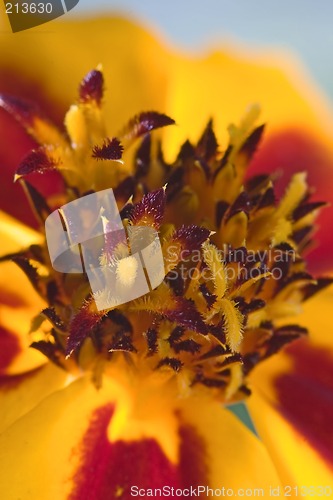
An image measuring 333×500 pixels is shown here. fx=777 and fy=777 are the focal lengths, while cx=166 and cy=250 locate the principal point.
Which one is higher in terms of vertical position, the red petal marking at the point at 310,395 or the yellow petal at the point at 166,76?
the yellow petal at the point at 166,76

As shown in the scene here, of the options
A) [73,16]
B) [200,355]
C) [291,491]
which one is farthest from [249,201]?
[73,16]

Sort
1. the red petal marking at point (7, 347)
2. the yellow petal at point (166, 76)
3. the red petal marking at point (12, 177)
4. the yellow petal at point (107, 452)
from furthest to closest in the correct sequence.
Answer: the yellow petal at point (166, 76) < the red petal marking at point (12, 177) < the red petal marking at point (7, 347) < the yellow petal at point (107, 452)

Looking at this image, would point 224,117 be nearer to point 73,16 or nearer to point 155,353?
point 73,16

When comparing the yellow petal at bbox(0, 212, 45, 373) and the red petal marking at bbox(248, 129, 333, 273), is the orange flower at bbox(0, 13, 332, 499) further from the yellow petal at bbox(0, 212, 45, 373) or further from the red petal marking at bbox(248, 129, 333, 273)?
→ the red petal marking at bbox(248, 129, 333, 273)

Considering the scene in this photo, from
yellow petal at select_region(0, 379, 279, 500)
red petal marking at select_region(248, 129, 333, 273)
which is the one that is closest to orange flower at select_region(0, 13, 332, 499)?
yellow petal at select_region(0, 379, 279, 500)

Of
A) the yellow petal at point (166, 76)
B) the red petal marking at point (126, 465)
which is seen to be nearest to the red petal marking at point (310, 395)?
the red petal marking at point (126, 465)

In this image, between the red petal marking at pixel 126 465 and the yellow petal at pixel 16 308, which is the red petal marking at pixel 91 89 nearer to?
the yellow petal at pixel 16 308

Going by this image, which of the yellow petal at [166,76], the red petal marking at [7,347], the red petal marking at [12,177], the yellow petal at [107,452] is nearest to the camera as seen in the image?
the yellow petal at [107,452]
